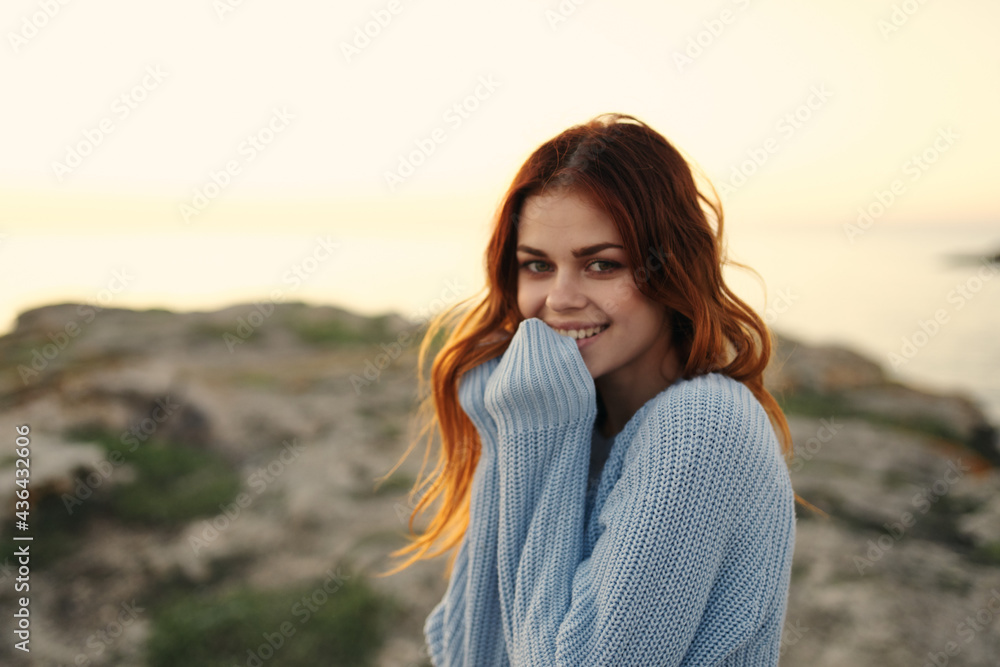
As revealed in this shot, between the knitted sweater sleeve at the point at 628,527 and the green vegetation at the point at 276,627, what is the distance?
202 centimetres

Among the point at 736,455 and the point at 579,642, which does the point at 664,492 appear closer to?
the point at 736,455

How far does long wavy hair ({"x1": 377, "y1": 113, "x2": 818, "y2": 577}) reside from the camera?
1758 mm

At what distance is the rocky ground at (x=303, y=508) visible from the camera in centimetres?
338

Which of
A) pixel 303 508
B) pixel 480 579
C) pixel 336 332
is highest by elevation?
pixel 480 579

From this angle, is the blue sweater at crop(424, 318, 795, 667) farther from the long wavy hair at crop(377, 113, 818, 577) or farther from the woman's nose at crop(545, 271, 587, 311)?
the long wavy hair at crop(377, 113, 818, 577)

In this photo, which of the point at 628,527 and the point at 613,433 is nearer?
the point at 628,527

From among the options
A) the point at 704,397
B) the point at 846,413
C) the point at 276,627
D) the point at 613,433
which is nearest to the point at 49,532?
the point at 276,627

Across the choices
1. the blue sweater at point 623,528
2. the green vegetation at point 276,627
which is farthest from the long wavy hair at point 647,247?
the green vegetation at point 276,627

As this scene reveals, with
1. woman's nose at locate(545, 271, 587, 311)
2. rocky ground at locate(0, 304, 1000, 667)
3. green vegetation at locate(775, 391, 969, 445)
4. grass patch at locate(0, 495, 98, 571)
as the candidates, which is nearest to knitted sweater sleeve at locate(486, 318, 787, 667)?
woman's nose at locate(545, 271, 587, 311)

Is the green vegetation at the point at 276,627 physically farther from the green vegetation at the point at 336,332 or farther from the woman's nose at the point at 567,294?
the green vegetation at the point at 336,332

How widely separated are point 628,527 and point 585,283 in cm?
65

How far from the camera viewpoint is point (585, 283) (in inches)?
70.1

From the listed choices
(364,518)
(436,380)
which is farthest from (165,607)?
(436,380)

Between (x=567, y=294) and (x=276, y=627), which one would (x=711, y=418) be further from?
(x=276, y=627)
